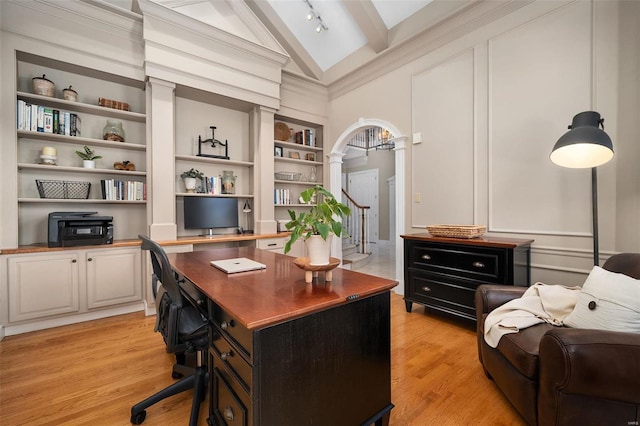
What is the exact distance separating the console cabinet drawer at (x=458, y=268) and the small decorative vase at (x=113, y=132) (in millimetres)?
3487

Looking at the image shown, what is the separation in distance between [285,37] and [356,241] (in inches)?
174

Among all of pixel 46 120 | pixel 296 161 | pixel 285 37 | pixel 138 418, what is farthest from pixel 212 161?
pixel 138 418

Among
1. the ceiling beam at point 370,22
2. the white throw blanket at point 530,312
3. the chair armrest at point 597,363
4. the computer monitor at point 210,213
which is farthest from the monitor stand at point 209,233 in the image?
the chair armrest at point 597,363

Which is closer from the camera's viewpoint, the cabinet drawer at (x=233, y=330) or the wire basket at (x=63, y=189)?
the cabinet drawer at (x=233, y=330)

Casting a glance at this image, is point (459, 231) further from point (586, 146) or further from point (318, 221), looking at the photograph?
point (318, 221)

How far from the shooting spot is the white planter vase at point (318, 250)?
1.22 meters

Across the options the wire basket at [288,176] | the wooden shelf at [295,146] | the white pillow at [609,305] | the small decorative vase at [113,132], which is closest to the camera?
the white pillow at [609,305]

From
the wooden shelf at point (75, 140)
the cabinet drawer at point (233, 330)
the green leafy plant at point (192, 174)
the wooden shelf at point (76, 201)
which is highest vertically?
the wooden shelf at point (75, 140)

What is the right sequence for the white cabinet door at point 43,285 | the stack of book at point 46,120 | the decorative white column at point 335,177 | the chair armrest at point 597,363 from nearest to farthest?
the chair armrest at point 597,363
the white cabinet door at point 43,285
the stack of book at point 46,120
the decorative white column at point 335,177

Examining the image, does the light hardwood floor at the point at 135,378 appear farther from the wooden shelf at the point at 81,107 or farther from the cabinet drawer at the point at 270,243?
the wooden shelf at the point at 81,107

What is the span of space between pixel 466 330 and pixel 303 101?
13.1 feet

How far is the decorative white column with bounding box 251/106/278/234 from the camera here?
3979 millimetres

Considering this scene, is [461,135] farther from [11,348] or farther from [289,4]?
[11,348]

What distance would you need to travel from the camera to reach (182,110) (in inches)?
144
